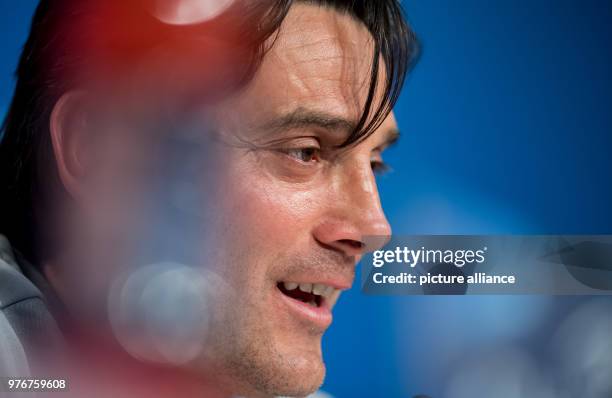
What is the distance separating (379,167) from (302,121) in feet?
1.10

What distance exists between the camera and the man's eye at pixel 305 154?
1098mm

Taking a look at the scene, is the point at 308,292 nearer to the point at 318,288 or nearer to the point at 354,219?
the point at 318,288

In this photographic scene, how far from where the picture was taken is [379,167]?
1.36 meters

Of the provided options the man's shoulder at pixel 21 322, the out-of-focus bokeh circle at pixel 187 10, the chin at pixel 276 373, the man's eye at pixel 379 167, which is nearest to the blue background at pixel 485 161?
the man's eye at pixel 379 167

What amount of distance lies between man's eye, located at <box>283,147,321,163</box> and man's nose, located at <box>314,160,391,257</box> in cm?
6

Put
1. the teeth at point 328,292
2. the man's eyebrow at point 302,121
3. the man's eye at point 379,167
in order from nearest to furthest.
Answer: the man's eyebrow at point 302,121 → the teeth at point 328,292 → the man's eye at point 379,167

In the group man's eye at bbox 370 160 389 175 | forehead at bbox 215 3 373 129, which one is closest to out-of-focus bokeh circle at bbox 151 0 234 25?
forehead at bbox 215 3 373 129

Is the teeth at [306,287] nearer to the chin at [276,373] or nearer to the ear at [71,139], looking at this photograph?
the chin at [276,373]

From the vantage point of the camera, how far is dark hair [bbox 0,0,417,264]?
1083 mm

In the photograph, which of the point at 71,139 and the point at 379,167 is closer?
the point at 71,139

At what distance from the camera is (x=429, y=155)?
57.1 inches

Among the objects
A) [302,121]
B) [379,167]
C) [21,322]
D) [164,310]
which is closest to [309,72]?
[302,121]

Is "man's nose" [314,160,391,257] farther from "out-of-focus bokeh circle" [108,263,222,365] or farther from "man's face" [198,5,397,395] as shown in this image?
"out-of-focus bokeh circle" [108,263,222,365]

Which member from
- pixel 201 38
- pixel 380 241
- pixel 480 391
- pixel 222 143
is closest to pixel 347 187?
pixel 380 241
